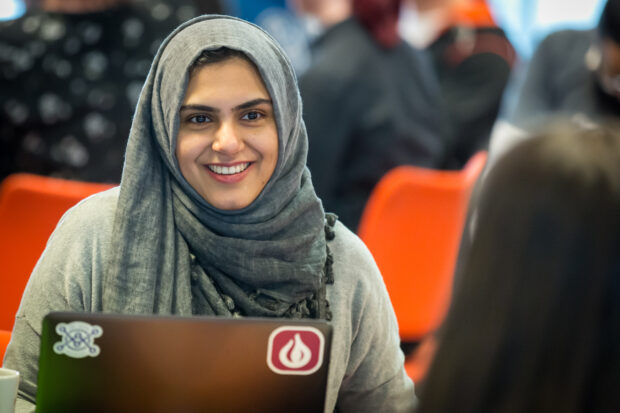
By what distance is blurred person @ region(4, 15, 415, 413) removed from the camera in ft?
5.98

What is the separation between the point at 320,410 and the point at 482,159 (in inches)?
73.5

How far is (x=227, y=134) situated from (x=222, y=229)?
19 centimetres

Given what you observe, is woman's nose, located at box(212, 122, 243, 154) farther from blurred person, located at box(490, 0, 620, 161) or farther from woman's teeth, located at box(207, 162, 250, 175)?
blurred person, located at box(490, 0, 620, 161)

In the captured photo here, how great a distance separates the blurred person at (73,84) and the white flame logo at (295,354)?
1.66 m

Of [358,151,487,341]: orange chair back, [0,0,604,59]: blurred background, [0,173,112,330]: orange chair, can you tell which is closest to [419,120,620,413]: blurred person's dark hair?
[0,173,112,330]: orange chair

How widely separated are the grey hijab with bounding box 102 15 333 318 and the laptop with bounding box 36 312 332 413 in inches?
17.5

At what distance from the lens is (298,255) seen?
1.92 metres

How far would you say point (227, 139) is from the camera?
6.23 ft

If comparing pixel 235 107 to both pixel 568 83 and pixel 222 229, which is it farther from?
pixel 568 83

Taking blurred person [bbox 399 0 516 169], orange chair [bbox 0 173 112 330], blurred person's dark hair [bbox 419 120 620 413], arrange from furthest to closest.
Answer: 1. blurred person [bbox 399 0 516 169]
2. orange chair [bbox 0 173 112 330]
3. blurred person's dark hair [bbox 419 120 620 413]

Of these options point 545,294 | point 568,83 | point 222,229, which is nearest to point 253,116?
point 222,229

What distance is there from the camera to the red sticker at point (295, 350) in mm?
1355

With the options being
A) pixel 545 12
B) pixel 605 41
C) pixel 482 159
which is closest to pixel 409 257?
pixel 482 159

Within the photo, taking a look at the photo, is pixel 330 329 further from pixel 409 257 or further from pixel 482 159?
pixel 482 159
